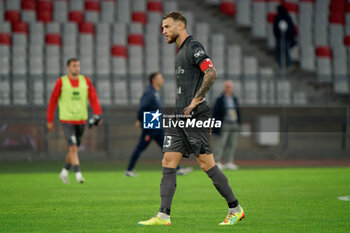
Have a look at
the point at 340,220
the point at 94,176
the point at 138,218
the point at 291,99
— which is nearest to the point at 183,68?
the point at 138,218

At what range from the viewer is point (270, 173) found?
15.7m

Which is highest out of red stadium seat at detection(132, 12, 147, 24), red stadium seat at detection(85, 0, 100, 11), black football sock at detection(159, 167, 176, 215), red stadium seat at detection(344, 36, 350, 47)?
red stadium seat at detection(85, 0, 100, 11)

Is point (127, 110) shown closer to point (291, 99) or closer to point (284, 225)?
point (291, 99)

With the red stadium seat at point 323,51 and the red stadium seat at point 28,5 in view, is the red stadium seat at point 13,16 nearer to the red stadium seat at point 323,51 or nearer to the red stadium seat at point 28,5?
the red stadium seat at point 28,5

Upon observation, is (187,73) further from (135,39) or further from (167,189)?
(135,39)

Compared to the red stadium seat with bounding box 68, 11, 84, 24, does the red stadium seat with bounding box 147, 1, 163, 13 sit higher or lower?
higher

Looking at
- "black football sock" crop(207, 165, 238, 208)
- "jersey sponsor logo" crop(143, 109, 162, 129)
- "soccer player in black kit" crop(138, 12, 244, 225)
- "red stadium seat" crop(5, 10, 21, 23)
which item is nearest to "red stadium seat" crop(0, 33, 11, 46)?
"red stadium seat" crop(5, 10, 21, 23)

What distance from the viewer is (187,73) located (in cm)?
707

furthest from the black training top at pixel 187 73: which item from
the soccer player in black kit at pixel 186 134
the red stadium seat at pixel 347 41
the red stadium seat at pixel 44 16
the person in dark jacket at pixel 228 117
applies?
the red stadium seat at pixel 347 41

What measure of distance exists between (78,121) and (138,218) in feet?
16.4

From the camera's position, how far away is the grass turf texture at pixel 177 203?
23.3ft

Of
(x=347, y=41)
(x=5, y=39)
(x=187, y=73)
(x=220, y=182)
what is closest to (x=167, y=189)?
(x=220, y=182)

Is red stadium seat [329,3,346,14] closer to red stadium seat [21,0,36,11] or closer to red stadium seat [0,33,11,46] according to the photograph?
red stadium seat [21,0,36,11]

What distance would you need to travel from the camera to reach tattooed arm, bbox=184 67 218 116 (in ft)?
22.4
